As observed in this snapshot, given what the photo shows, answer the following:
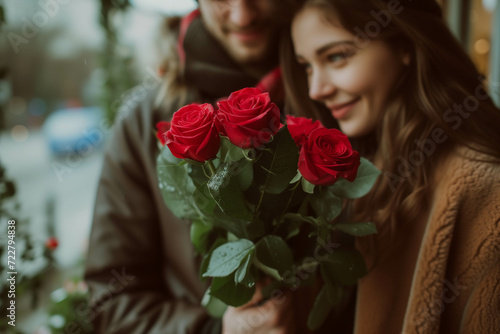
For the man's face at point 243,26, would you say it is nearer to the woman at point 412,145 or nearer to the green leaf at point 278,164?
the woman at point 412,145

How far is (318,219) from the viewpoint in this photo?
74 cm

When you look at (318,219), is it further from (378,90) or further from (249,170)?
(378,90)

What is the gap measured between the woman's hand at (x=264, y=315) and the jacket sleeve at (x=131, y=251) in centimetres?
30

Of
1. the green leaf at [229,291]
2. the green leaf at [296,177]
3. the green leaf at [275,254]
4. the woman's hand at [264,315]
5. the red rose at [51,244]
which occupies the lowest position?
the red rose at [51,244]

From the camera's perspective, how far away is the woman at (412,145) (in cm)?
81

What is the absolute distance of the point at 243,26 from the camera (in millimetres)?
1101

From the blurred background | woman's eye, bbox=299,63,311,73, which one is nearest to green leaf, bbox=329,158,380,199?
woman's eye, bbox=299,63,311,73

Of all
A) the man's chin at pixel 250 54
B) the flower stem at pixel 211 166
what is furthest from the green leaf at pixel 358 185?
the man's chin at pixel 250 54

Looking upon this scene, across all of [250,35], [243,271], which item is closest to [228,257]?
[243,271]

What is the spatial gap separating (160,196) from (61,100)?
1013 mm

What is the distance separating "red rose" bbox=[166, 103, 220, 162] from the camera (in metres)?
0.62

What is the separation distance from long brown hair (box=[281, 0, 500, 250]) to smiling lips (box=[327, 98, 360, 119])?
0.08 m

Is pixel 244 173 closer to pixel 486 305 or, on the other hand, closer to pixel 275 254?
pixel 275 254

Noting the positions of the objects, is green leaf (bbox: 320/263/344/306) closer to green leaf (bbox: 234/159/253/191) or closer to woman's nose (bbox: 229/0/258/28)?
green leaf (bbox: 234/159/253/191)
